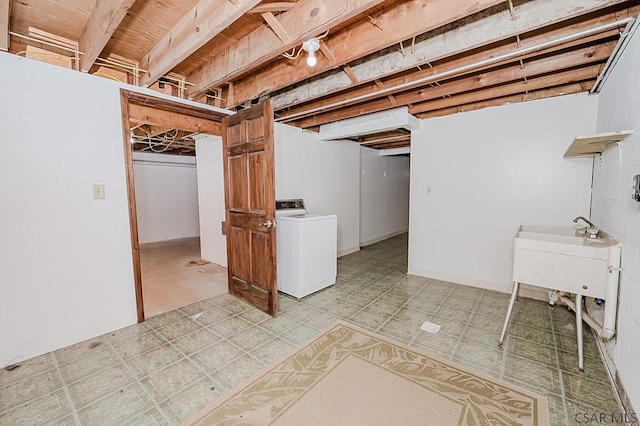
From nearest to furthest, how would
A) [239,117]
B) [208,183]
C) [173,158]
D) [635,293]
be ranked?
1. [635,293]
2. [239,117]
3. [208,183]
4. [173,158]

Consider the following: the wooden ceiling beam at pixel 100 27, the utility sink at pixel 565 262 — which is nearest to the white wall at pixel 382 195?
the utility sink at pixel 565 262

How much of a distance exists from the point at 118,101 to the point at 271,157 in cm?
147

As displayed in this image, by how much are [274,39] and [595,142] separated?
2.52 meters

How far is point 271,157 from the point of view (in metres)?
2.65

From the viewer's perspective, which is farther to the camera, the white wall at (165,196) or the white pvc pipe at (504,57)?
the white wall at (165,196)

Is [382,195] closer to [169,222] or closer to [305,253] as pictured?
[305,253]

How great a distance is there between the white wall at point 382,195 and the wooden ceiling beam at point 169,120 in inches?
135

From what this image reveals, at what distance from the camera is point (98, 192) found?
2.36 m

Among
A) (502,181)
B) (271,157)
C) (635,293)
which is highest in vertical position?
(271,157)

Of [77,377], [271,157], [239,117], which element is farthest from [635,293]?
[77,377]

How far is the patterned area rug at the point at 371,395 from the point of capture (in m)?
1.51

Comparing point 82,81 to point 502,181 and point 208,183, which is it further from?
point 502,181

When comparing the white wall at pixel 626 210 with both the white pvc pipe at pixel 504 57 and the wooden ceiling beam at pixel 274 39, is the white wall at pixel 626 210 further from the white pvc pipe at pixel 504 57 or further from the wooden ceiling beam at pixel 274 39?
the wooden ceiling beam at pixel 274 39

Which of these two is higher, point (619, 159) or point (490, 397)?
point (619, 159)
